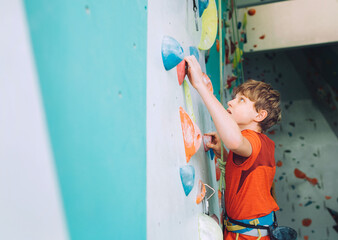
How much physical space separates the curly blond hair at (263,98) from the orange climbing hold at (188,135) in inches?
13.3

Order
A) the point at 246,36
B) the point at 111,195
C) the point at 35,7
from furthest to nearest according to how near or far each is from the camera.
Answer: the point at 246,36, the point at 111,195, the point at 35,7

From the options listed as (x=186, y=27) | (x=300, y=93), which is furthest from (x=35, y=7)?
(x=300, y=93)

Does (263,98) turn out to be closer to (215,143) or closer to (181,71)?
(215,143)

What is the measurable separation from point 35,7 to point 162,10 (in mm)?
415

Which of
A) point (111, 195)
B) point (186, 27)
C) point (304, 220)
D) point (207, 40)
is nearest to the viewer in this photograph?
point (111, 195)

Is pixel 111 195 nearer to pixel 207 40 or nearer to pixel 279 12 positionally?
pixel 207 40

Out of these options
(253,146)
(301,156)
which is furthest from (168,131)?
(301,156)

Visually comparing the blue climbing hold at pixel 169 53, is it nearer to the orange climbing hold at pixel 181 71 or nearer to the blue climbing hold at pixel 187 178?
the orange climbing hold at pixel 181 71

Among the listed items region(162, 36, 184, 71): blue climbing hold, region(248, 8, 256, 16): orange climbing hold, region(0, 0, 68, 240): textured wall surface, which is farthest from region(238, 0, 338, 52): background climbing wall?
region(0, 0, 68, 240): textured wall surface

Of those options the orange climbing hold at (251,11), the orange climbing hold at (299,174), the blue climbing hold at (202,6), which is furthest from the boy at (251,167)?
the orange climbing hold at (299,174)

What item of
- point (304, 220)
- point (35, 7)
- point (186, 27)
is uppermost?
point (186, 27)

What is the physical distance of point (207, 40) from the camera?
3.43ft

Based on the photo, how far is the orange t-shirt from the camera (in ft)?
3.28

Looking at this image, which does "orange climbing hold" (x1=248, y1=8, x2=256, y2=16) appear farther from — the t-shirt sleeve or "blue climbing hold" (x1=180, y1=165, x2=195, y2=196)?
"blue climbing hold" (x1=180, y1=165, x2=195, y2=196)
